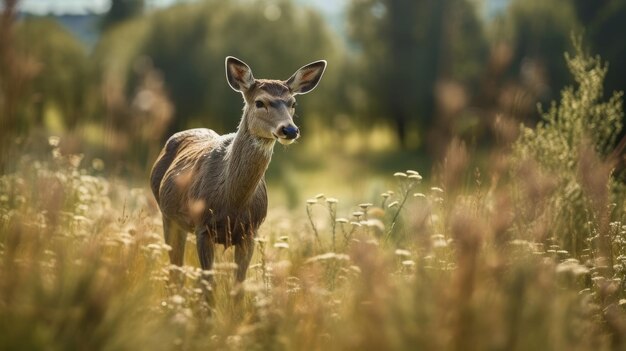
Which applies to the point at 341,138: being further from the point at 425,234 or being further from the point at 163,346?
the point at 163,346

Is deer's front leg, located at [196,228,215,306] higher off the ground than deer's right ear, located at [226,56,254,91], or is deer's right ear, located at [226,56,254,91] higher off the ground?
deer's right ear, located at [226,56,254,91]

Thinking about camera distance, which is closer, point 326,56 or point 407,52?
point 326,56

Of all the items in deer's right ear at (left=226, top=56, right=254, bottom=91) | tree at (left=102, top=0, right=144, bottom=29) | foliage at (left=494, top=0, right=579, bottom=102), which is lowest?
deer's right ear at (left=226, top=56, right=254, bottom=91)

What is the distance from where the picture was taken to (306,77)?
7293mm

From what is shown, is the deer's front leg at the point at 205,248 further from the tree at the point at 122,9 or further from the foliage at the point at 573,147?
the tree at the point at 122,9

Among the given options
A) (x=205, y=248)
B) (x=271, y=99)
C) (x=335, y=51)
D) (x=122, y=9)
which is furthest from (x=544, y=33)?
(x=122, y=9)

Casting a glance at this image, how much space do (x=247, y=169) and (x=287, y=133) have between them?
550mm

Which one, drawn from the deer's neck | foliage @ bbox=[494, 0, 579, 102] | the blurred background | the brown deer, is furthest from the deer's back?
foliage @ bbox=[494, 0, 579, 102]

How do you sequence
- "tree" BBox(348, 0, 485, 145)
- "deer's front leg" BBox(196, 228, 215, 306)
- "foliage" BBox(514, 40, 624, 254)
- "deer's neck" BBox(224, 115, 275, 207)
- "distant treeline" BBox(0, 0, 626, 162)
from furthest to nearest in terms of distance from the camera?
"tree" BBox(348, 0, 485, 145), "distant treeline" BBox(0, 0, 626, 162), "foliage" BBox(514, 40, 624, 254), "deer's neck" BBox(224, 115, 275, 207), "deer's front leg" BBox(196, 228, 215, 306)

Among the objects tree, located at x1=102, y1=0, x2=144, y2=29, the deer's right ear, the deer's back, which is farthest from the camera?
tree, located at x1=102, y1=0, x2=144, y2=29

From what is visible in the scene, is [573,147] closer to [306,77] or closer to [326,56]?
[306,77]

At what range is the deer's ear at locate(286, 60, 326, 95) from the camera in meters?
7.21

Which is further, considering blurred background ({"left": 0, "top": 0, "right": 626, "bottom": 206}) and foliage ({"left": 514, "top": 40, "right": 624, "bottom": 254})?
blurred background ({"left": 0, "top": 0, "right": 626, "bottom": 206})

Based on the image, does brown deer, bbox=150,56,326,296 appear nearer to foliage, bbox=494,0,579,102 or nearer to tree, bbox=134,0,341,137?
foliage, bbox=494,0,579,102
